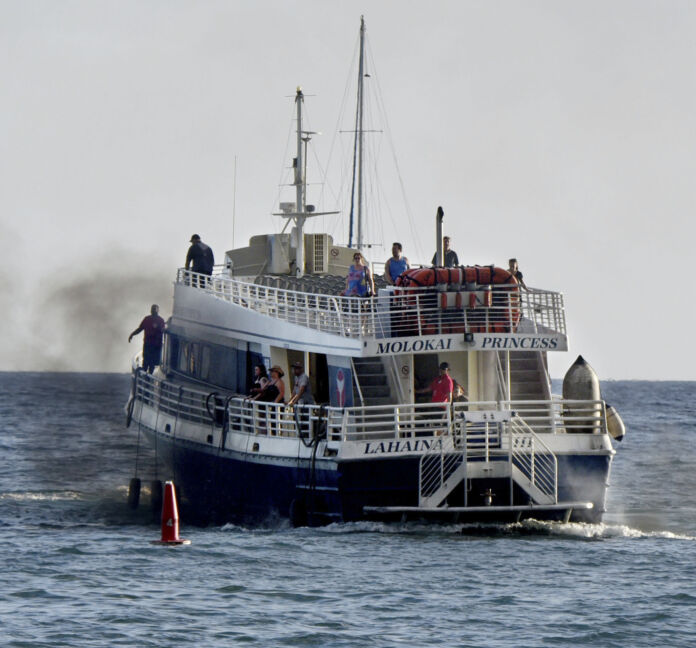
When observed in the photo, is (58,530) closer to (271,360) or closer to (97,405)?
(271,360)

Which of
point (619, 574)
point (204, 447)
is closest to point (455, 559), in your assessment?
point (619, 574)

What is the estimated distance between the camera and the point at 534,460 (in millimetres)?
27219

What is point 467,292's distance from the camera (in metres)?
29.3

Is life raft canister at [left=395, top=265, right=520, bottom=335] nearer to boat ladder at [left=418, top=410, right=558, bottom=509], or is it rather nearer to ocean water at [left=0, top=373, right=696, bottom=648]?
boat ladder at [left=418, top=410, right=558, bottom=509]

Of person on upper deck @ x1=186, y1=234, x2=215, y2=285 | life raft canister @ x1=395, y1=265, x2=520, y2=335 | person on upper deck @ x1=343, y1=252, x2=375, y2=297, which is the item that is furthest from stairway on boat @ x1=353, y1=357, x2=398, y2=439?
person on upper deck @ x1=186, y1=234, x2=215, y2=285

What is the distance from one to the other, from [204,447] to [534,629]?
12554 mm

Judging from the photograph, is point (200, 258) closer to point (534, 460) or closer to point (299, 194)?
point (299, 194)

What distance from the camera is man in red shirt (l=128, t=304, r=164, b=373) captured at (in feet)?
122

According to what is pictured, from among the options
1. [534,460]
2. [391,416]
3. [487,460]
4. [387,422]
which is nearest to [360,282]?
[391,416]

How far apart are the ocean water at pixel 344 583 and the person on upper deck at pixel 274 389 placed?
2.55 meters

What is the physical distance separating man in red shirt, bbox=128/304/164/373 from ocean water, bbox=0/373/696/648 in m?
4.66

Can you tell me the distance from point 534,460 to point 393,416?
2.90 meters

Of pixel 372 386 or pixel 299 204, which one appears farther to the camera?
pixel 299 204

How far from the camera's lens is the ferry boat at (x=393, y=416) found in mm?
27031
